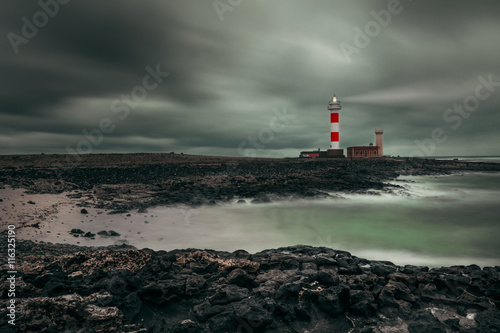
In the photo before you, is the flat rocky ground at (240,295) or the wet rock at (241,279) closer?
the flat rocky ground at (240,295)

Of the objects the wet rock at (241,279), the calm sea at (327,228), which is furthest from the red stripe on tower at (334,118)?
the wet rock at (241,279)

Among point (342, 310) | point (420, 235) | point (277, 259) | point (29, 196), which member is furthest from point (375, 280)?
point (29, 196)

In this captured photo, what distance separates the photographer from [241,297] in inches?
192

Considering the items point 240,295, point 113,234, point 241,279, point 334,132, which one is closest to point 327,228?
point 241,279

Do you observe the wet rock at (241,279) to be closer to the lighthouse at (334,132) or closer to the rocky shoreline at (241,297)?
the rocky shoreline at (241,297)

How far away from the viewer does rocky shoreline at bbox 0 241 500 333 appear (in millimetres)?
4215

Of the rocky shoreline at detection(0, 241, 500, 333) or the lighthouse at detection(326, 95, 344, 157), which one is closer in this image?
the rocky shoreline at detection(0, 241, 500, 333)

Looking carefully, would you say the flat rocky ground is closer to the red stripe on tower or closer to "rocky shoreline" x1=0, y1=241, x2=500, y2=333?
"rocky shoreline" x1=0, y1=241, x2=500, y2=333

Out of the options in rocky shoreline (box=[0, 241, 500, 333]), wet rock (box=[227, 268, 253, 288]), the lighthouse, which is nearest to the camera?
rocky shoreline (box=[0, 241, 500, 333])

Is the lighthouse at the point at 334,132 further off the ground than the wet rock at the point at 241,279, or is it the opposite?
the lighthouse at the point at 334,132

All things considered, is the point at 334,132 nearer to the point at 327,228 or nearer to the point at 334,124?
the point at 334,124

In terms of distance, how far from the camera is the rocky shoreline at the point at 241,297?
421cm

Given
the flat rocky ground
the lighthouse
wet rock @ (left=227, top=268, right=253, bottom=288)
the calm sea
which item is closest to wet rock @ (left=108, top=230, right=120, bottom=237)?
the calm sea

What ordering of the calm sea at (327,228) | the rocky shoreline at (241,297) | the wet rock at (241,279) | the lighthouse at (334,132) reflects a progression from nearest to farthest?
the rocky shoreline at (241,297), the wet rock at (241,279), the calm sea at (327,228), the lighthouse at (334,132)
